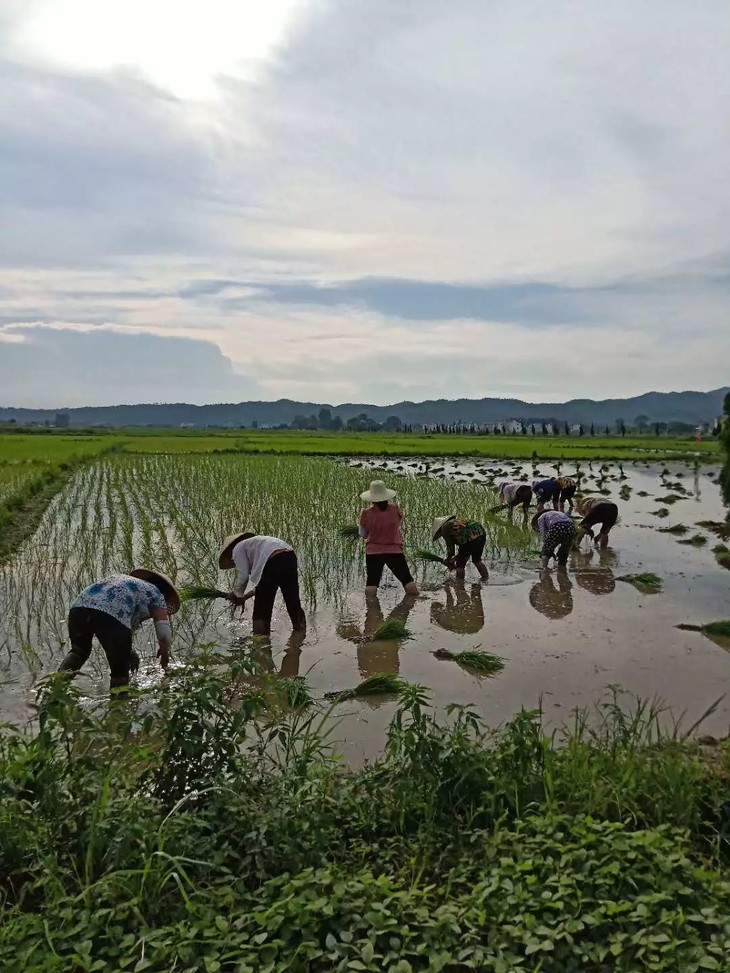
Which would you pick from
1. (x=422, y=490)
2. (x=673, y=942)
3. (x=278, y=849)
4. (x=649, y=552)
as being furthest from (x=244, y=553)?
(x=422, y=490)

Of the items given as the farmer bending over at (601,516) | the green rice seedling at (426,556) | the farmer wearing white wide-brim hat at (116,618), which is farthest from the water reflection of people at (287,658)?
the farmer bending over at (601,516)

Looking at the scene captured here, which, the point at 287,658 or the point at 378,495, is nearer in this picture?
the point at 287,658

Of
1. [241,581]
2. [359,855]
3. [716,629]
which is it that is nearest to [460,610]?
[716,629]

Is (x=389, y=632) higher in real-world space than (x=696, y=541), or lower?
lower

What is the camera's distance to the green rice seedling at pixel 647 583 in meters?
7.37

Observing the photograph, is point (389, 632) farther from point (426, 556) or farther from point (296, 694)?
point (426, 556)

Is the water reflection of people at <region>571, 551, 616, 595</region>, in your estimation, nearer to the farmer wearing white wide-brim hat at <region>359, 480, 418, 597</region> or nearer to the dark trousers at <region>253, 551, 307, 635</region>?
the farmer wearing white wide-brim hat at <region>359, 480, 418, 597</region>

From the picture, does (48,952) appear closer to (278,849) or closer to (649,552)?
(278,849)

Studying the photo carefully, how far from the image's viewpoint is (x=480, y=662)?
196 inches

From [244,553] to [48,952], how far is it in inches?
138

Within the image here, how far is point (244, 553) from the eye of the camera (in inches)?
214

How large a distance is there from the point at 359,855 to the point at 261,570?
289 centimetres

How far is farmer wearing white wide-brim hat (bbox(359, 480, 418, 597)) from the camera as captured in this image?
22.3 feet

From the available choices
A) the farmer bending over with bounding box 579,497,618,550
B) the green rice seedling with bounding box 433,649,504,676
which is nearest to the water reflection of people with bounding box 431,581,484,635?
the green rice seedling with bounding box 433,649,504,676
